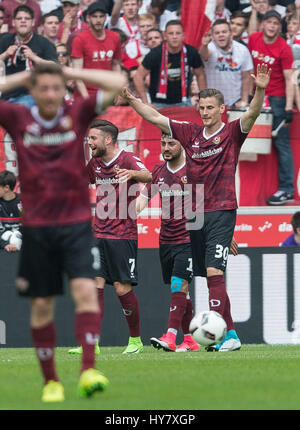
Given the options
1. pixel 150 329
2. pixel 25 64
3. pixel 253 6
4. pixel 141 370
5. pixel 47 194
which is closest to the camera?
pixel 47 194

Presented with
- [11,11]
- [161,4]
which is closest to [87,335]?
[11,11]

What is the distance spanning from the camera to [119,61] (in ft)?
48.9

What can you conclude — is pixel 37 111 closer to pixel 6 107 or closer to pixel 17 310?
pixel 6 107

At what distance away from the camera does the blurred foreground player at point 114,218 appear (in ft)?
33.6

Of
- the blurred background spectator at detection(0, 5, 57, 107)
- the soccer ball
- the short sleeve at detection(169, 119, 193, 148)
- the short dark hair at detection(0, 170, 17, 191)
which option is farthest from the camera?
the blurred background spectator at detection(0, 5, 57, 107)

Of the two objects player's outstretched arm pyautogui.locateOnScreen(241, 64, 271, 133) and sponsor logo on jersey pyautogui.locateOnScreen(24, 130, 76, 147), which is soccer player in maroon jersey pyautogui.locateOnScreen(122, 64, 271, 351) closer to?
player's outstretched arm pyautogui.locateOnScreen(241, 64, 271, 133)

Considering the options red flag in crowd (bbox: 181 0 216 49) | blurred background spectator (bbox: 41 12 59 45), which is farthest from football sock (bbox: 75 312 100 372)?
blurred background spectator (bbox: 41 12 59 45)

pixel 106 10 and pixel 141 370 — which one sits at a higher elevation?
pixel 106 10

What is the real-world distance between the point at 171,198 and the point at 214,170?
1266 mm

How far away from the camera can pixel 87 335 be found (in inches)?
233

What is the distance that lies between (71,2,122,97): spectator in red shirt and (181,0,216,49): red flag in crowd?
123cm

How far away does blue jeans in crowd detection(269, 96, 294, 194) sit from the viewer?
47.2 ft
